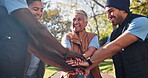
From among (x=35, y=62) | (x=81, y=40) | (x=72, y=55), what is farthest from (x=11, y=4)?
(x=81, y=40)

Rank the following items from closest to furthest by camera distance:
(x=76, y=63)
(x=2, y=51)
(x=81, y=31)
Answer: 1. (x=2, y=51)
2. (x=76, y=63)
3. (x=81, y=31)

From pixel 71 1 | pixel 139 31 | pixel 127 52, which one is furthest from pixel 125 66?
pixel 71 1

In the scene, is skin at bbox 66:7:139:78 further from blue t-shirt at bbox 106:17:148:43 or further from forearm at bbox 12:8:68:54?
forearm at bbox 12:8:68:54

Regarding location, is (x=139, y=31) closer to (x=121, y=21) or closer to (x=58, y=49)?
(x=121, y=21)

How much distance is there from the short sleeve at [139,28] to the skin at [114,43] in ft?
0.20

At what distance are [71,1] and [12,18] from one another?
14.4 meters

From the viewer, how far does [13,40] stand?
72.5 inches

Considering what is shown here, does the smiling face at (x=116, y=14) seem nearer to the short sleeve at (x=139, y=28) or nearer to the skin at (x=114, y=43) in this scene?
the skin at (x=114, y=43)

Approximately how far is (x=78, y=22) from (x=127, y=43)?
42.5 inches

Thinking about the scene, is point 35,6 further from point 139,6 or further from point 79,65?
point 139,6

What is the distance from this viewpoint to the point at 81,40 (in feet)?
11.0

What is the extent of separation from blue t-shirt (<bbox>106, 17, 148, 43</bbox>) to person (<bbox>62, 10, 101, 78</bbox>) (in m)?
0.87

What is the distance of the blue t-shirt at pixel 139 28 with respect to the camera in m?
2.60

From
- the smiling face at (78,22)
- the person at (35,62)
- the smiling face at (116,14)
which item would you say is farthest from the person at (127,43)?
the person at (35,62)
